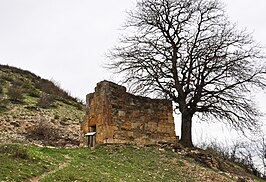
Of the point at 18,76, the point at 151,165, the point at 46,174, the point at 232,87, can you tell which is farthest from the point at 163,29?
the point at 18,76

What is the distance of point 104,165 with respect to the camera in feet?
46.9

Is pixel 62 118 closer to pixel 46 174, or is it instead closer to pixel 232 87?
pixel 232 87

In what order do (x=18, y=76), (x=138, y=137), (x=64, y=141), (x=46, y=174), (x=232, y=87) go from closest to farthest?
(x=46, y=174)
(x=138, y=137)
(x=232, y=87)
(x=64, y=141)
(x=18, y=76)

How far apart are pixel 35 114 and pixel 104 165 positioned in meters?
15.0

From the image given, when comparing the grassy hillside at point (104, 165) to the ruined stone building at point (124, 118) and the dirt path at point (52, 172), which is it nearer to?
the dirt path at point (52, 172)

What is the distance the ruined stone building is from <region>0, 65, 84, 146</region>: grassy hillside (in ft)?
15.9

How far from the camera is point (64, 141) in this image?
946 inches

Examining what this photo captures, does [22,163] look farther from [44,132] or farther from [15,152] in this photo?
[44,132]

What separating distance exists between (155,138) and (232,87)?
15.7 ft

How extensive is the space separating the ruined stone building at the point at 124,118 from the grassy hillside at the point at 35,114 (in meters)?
4.84

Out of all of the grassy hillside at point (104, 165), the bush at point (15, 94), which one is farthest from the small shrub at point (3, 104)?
the grassy hillside at point (104, 165)

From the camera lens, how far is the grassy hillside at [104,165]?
11.0 meters

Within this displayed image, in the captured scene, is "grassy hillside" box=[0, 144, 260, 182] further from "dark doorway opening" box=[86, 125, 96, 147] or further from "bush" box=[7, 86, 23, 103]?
"bush" box=[7, 86, 23, 103]

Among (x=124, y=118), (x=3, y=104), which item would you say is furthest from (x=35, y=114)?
(x=124, y=118)
